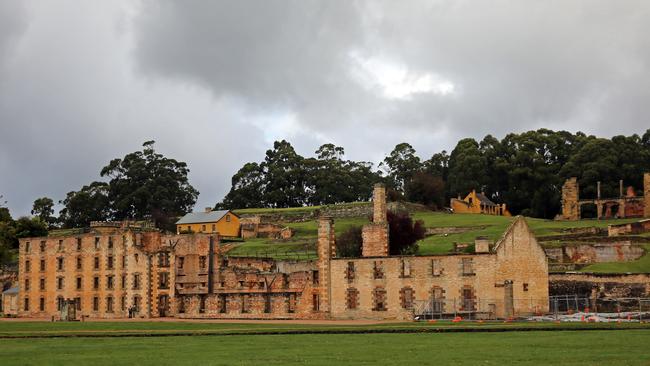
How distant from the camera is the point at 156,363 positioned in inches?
971

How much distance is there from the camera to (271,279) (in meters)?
68.1

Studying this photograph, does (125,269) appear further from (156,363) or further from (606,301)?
(156,363)

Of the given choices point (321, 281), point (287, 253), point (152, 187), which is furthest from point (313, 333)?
point (152, 187)

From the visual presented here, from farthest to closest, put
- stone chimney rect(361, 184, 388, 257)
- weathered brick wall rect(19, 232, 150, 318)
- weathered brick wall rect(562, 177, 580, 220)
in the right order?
weathered brick wall rect(562, 177, 580, 220) → weathered brick wall rect(19, 232, 150, 318) → stone chimney rect(361, 184, 388, 257)

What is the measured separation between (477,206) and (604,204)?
65.0ft

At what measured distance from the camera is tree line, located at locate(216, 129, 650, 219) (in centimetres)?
11412

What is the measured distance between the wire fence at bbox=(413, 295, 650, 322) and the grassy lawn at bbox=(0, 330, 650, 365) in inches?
687

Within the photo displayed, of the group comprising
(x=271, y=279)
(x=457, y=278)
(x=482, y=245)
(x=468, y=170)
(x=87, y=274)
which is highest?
(x=468, y=170)

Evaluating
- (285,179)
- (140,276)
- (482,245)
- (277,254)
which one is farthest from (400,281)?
(285,179)

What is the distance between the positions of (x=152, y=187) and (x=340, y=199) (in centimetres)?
2938

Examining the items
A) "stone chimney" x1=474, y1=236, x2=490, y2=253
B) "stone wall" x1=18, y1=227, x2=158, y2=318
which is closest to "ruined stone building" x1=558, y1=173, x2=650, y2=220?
"stone chimney" x1=474, y1=236, x2=490, y2=253

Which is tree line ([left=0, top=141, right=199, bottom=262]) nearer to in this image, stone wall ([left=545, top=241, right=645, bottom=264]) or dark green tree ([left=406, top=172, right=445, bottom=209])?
dark green tree ([left=406, top=172, right=445, bottom=209])

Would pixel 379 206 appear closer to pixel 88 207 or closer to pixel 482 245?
pixel 482 245

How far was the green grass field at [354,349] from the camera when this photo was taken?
24547 mm
